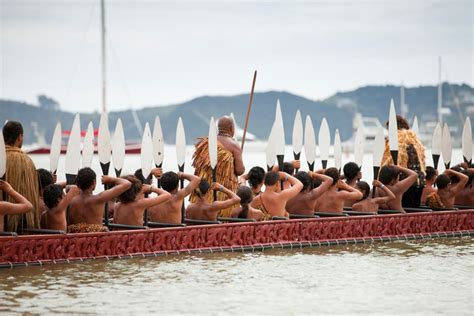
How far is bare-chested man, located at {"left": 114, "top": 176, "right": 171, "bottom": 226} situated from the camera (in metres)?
14.1

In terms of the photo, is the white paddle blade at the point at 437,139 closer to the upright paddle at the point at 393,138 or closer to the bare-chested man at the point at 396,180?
the upright paddle at the point at 393,138

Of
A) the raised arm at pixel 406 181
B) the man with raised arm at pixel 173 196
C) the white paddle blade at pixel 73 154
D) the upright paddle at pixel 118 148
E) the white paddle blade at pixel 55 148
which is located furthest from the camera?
the raised arm at pixel 406 181

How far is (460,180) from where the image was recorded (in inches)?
693

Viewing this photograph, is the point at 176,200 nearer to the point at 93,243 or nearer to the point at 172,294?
the point at 93,243

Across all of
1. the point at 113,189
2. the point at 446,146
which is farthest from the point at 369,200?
the point at 113,189

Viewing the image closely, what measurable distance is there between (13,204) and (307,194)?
4930 millimetres

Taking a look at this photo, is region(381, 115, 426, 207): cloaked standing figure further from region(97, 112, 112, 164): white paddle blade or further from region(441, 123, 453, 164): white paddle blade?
region(97, 112, 112, 164): white paddle blade

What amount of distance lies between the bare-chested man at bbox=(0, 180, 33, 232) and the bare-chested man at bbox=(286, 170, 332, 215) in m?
4.50

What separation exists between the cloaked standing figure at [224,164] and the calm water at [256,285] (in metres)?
1.40

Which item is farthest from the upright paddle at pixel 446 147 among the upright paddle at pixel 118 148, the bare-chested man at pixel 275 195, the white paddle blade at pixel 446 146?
the upright paddle at pixel 118 148

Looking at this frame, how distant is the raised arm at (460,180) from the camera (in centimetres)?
1745

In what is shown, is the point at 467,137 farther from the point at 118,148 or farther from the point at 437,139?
the point at 118,148

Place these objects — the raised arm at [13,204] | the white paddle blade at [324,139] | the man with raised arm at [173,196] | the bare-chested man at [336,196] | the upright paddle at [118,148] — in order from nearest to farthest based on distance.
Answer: the raised arm at [13,204] < the man with raised arm at [173,196] < the upright paddle at [118,148] < the bare-chested man at [336,196] < the white paddle blade at [324,139]

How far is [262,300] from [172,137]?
121020mm
